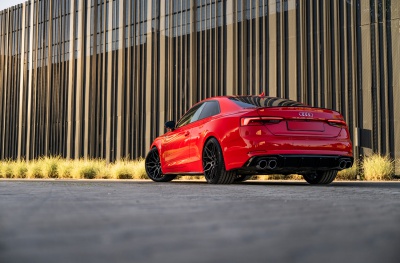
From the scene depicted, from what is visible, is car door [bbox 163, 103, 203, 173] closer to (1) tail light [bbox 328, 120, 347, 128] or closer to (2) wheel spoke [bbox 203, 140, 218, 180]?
(2) wheel spoke [bbox 203, 140, 218, 180]

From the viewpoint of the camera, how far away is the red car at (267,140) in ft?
26.7

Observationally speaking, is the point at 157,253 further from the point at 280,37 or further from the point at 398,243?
the point at 280,37

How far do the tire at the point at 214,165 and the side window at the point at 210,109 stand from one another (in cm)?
59

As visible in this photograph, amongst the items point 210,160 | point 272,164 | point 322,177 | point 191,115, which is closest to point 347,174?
point 322,177

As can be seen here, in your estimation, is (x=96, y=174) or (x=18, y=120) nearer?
(x=96, y=174)

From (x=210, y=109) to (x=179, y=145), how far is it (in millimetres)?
1112

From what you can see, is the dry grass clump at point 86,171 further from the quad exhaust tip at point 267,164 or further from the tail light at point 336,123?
the tail light at point 336,123

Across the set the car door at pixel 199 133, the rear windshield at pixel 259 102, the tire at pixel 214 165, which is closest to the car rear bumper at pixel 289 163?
the tire at pixel 214 165

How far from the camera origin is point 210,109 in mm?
9586

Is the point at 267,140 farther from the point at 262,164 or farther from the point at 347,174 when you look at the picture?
the point at 347,174

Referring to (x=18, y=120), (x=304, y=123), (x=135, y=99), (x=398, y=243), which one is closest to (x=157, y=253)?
(x=398, y=243)

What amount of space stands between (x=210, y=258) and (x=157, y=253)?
0.57 ft

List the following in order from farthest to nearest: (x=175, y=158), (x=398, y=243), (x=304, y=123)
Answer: (x=175, y=158), (x=304, y=123), (x=398, y=243)

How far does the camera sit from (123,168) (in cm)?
1683
